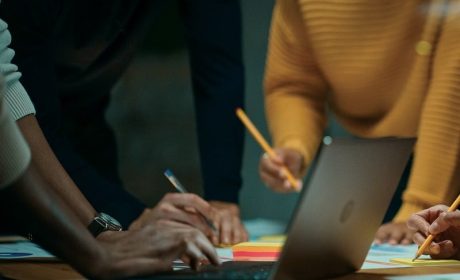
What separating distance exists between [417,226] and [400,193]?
592 millimetres

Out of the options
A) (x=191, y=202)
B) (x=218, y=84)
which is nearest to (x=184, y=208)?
(x=191, y=202)

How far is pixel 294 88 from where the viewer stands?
5.51ft

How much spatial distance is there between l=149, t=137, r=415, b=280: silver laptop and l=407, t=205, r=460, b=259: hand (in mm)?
110

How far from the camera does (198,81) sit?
1568 millimetres

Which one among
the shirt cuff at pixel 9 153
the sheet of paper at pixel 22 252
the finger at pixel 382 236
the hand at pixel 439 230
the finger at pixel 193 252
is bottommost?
the finger at pixel 382 236

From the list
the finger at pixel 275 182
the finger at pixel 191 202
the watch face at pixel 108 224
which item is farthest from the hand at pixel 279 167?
the watch face at pixel 108 224

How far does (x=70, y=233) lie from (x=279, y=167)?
777mm

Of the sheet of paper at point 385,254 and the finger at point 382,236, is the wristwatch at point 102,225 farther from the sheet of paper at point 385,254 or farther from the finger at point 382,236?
the finger at point 382,236

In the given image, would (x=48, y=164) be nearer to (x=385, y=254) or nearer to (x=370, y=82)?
(x=385, y=254)

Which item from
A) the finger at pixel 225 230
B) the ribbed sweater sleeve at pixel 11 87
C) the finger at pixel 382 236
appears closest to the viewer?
the ribbed sweater sleeve at pixel 11 87

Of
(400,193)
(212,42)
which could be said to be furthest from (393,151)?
(400,193)

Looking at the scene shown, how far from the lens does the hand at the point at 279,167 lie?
1486mm

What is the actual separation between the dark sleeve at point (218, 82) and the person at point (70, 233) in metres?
0.66

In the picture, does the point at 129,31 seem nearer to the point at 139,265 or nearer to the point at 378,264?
the point at 378,264
